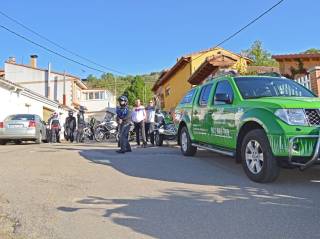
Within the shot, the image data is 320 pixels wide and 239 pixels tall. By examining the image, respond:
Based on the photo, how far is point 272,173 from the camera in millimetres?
6914

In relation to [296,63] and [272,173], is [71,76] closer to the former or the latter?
[296,63]

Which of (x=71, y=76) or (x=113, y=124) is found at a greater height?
(x=71, y=76)

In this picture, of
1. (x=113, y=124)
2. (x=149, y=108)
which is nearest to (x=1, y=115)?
(x=113, y=124)

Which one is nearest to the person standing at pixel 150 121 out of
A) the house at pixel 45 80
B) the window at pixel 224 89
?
the window at pixel 224 89

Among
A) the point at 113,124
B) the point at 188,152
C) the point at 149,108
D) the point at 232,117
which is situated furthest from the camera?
the point at 113,124

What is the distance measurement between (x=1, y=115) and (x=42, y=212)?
20.8 meters

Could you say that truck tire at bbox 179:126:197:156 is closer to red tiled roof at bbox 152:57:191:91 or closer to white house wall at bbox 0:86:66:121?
white house wall at bbox 0:86:66:121

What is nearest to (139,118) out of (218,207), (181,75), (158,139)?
(158,139)

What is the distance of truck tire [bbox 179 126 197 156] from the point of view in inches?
423

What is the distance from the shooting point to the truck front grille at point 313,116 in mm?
6691

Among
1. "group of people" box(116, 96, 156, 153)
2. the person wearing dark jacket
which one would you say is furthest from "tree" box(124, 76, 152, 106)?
"group of people" box(116, 96, 156, 153)

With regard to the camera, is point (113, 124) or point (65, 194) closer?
point (65, 194)

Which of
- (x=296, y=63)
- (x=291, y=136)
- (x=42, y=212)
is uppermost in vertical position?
(x=296, y=63)

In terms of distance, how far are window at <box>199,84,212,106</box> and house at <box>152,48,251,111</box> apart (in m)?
13.8
